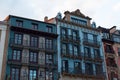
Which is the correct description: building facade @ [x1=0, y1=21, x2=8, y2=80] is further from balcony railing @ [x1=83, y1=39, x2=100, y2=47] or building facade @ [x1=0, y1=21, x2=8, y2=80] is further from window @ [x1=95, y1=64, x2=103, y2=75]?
window @ [x1=95, y1=64, x2=103, y2=75]

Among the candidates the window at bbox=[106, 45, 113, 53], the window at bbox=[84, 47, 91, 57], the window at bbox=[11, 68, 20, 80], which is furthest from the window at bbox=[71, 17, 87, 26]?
the window at bbox=[11, 68, 20, 80]

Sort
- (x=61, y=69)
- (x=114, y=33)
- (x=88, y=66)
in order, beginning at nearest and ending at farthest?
(x=61, y=69) → (x=88, y=66) → (x=114, y=33)

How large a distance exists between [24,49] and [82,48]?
11.5 metres

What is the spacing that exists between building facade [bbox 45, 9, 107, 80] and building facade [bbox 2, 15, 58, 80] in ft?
5.83

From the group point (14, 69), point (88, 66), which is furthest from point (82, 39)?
point (14, 69)

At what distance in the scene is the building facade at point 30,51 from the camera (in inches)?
1363

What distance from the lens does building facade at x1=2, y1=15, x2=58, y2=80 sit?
3462 cm

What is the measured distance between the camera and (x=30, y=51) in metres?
Answer: 36.7

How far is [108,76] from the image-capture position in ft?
141

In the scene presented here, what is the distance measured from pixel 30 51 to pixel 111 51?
17883mm

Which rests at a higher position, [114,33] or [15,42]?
[114,33]

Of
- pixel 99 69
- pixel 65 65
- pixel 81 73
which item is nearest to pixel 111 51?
pixel 99 69

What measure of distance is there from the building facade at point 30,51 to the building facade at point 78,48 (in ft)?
5.83

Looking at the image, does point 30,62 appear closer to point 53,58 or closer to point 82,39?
point 53,58
